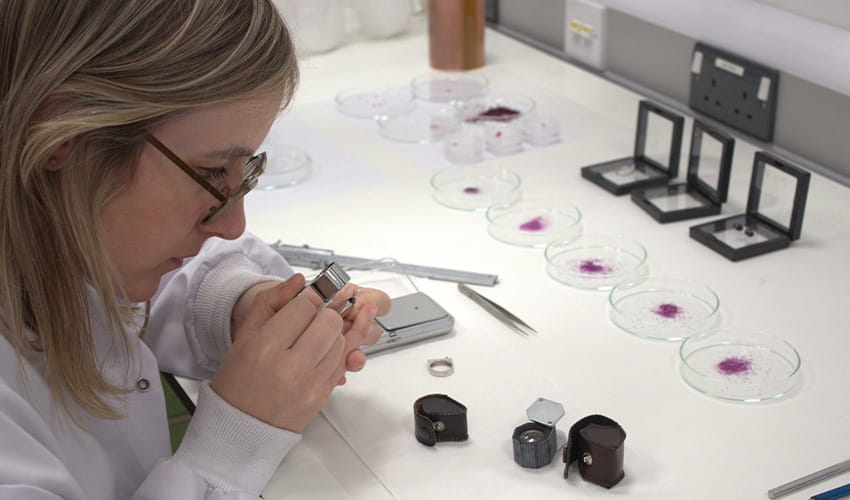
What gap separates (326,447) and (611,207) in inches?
26.4

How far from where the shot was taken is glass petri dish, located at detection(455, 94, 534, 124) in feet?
5.85

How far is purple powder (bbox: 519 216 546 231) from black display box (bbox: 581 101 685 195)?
150mm

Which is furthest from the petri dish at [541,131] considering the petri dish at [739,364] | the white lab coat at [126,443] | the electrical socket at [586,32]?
the white lab coat at [126,443]

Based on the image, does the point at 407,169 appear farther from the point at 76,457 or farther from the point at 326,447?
the point at 76,457

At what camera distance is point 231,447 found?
944 mm

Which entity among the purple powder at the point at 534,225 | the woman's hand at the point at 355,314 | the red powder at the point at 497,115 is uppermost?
the woman's hand at the point at 355,314

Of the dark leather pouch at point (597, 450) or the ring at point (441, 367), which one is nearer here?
the dark leather pouch at point (597, 450)

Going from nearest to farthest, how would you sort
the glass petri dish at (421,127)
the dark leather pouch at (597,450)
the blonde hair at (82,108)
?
the blonde hair at (82,108)
the dark leather pouch at (597,450)
the glass petri dish at (421,127)

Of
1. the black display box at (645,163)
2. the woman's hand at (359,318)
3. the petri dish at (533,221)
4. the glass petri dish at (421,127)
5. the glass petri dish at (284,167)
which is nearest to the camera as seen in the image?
the woman's hand at (359,318)

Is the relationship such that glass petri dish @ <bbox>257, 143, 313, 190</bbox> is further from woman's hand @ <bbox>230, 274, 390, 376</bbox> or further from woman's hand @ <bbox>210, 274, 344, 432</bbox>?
woman's hand @ <bbox>210, 274, 344, 432</bbox>

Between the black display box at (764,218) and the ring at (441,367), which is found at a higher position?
the black display box at (764,218)

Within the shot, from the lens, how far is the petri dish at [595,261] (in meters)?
1.27

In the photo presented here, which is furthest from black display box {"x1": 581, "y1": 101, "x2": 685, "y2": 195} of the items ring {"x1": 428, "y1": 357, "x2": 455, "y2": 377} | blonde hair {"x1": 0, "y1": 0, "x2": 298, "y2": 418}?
blonde hair {"x1": 0, "y1": 0, "x2": 298, "y2": 418}

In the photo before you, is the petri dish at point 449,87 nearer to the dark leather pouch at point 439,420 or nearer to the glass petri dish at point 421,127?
the glass petri dish at point 421,127
